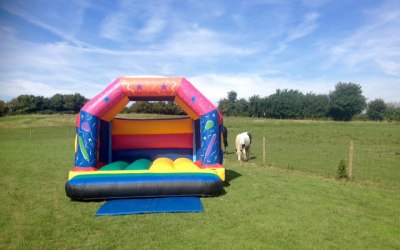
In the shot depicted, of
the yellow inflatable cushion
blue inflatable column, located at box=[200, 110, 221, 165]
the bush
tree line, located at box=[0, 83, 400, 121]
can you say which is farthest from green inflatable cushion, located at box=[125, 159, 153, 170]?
tree line, located at box=[0, 83, 400, 121]

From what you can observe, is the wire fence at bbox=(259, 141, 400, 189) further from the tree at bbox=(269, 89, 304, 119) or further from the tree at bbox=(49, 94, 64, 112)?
the tree at bbox=(49, 94, 64, 112)

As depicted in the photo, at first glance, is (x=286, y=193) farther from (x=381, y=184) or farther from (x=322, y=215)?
(x=381, y=184)

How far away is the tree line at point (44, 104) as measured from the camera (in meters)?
72.2

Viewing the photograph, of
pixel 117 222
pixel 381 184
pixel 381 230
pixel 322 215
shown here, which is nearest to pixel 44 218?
pixel 117 222

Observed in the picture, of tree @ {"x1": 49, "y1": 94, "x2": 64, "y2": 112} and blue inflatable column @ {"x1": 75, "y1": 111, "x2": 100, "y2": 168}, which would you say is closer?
blue inflatable column @ {"x1": 75, "y1": 111, "x2": 100, "y2": 168}

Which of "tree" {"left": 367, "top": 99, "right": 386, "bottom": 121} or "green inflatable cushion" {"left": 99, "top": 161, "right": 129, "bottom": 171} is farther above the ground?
"tree" {"left": 367, "top": 99, "right": 386, "bottom": 121}

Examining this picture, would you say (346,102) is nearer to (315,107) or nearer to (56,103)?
(315,107)

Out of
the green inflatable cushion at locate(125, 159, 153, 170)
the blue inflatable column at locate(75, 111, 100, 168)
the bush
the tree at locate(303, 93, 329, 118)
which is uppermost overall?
the tree at locate(303, 93, 329, 118)

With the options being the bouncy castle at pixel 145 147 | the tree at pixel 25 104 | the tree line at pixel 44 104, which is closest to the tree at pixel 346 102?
the tree line at pixel 44 104

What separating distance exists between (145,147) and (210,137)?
3320mm

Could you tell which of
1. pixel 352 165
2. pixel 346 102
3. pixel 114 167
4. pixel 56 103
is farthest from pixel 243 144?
pixel 56 103

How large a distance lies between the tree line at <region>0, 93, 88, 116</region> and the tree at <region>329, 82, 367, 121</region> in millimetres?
60242

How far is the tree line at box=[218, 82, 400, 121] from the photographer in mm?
68500

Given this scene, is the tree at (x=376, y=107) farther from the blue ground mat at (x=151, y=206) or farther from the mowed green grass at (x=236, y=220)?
the blue ground mat at (x=151, y=206)
